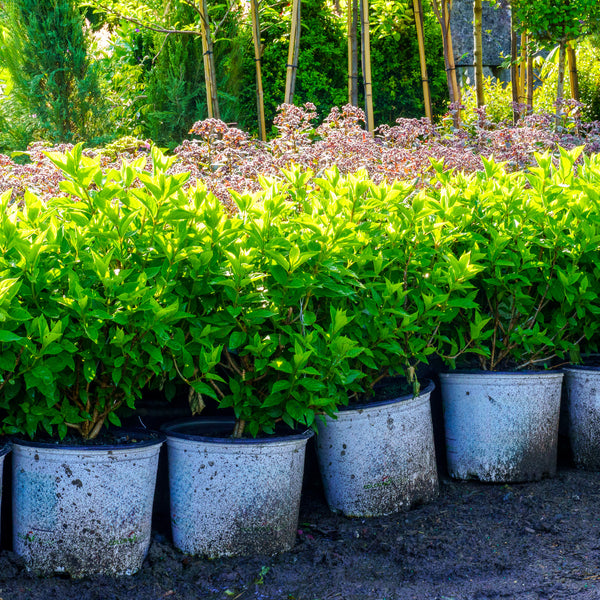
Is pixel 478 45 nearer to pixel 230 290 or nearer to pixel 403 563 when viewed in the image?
pixel 230 290

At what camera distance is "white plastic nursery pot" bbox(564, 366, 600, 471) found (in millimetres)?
3096

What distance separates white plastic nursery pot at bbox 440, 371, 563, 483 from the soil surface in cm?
16

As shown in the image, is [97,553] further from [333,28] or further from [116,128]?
[333,28]

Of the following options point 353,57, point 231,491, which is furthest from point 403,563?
point 353,57

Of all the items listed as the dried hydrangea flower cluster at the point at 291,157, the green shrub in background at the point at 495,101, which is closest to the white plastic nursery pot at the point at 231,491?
the dried hydrangea flower cluster at the point at 291,157

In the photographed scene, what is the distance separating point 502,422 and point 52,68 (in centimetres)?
808

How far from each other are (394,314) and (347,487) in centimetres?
68

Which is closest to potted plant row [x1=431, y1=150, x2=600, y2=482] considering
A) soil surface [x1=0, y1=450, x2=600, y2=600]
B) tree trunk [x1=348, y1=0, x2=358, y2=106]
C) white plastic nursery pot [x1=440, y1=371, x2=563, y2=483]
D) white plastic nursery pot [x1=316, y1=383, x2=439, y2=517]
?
white plastic nursery pot [x1=440, y1=371, x2=563, y2=483]

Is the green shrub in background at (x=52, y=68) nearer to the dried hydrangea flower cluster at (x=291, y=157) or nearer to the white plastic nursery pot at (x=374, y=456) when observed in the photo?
the dried hydrangea flower cluster at (x=291, y=157)

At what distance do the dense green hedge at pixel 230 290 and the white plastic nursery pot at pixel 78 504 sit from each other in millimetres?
111

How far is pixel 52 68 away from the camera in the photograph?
9.11 metres

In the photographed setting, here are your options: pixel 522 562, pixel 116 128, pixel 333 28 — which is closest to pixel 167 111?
pixel 116 128

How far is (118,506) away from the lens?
7.27 feet

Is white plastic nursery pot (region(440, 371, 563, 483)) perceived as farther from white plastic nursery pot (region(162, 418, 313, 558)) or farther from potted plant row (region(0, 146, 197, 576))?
potted plant row (region(0, 146, 197, 576))
